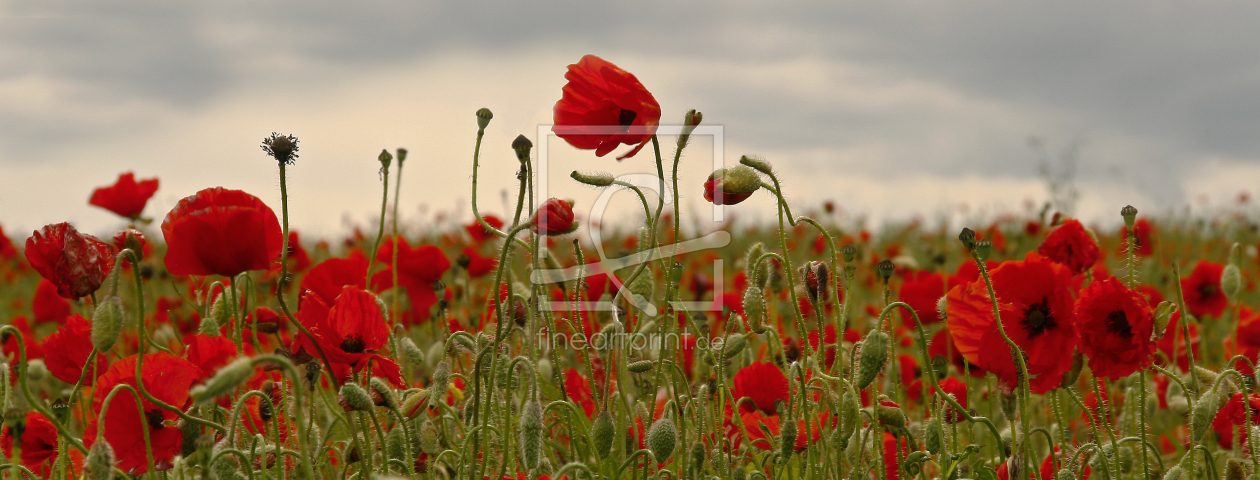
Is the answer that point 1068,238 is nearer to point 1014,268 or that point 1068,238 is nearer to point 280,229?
point 1014,268

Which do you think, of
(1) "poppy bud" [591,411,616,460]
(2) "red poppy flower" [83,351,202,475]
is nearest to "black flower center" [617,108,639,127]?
(1) "poppy bud" [591,411,616,460]

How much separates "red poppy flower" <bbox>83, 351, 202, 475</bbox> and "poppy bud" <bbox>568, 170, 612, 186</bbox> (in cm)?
78

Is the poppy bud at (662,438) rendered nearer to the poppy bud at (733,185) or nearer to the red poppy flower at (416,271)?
the poppy bud at (733,185)

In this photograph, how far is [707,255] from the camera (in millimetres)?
6809

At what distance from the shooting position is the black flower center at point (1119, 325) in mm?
1736

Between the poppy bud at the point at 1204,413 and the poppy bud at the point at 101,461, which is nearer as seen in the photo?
the poppy bud at the point at 101,461

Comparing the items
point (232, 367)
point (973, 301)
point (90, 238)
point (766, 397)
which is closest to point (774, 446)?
point (766, 397)

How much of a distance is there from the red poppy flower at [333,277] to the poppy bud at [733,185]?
3.09 feet

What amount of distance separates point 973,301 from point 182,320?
3899 mm

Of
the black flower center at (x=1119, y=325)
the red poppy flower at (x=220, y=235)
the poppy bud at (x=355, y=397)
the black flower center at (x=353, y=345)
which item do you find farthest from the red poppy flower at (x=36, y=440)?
the black flower center at (x=1119, y=325)

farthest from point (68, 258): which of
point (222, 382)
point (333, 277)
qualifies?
point (222, 382)

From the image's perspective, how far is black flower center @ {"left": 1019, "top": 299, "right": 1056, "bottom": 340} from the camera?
1.85 meters

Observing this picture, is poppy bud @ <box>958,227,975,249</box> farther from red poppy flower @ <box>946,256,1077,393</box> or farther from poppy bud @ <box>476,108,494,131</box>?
poppy bud @ <box>476,108,494,131</box>

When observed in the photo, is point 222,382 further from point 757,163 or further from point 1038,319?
point 1038,319
